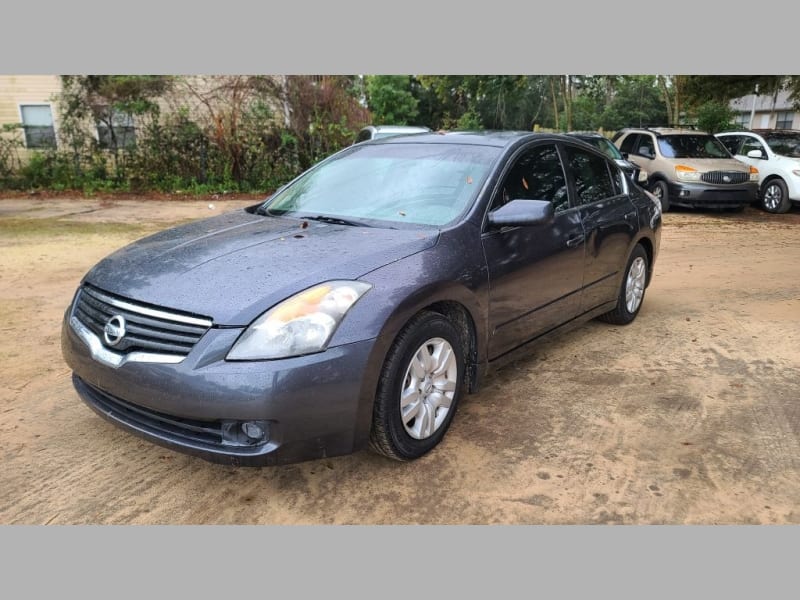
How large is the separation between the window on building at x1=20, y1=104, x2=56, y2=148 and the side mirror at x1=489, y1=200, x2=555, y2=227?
18.0 metres

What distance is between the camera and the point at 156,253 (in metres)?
3.38

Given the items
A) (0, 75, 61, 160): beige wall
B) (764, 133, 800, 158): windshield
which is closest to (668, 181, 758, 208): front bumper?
(764, 133, 800, 158): windshield

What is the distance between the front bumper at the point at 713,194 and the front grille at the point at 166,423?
40.0 feet

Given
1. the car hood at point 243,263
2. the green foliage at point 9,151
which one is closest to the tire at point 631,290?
the car hood at point 243,263

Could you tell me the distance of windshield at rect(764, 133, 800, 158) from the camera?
13.3 meters

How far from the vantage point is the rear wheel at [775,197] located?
42.9 feet

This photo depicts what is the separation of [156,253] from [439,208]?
61.4 inches

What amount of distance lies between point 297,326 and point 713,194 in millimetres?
12095

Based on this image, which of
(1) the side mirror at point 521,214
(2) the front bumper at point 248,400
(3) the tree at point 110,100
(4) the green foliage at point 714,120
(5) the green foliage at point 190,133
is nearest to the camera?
(2) the front bumper at point 248,400

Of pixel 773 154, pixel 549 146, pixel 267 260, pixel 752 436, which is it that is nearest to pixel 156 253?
pixel 267 260

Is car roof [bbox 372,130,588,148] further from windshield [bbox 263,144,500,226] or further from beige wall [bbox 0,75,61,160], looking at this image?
beige wall [bbox 0,75,61,160]

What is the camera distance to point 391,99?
36.4 meters

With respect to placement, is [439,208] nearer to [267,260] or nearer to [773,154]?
[267,260]

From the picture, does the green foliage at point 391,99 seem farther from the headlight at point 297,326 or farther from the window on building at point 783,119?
the headlight at point 297,326
